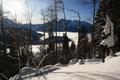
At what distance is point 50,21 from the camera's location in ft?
142

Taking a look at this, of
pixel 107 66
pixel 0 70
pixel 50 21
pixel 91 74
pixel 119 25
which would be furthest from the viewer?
pixel 50 21

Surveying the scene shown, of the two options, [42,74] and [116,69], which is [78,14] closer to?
[42,74]

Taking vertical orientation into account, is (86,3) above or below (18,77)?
above

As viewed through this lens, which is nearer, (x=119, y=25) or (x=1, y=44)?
(x=119, y=25)

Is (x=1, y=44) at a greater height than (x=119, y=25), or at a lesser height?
lesser

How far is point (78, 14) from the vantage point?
35562 millimetres

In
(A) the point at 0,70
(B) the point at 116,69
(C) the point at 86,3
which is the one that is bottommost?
(A) the point at 0,70

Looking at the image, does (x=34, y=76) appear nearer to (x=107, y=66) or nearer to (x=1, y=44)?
(x=107, y=66)

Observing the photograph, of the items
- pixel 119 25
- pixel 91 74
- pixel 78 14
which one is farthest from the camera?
pixel 78 14

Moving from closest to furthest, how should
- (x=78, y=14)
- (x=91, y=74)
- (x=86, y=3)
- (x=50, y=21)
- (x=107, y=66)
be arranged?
(x=91, y=74), (x=107, y=66), (x=86, y=3), (x=78, y=14), (x=50, y=21)

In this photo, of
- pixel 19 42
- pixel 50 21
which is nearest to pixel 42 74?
pixel 19 42

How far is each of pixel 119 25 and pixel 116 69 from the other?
51.6 feet

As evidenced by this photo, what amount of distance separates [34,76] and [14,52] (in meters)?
29.0

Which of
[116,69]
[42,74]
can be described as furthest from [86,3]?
[116,69]
